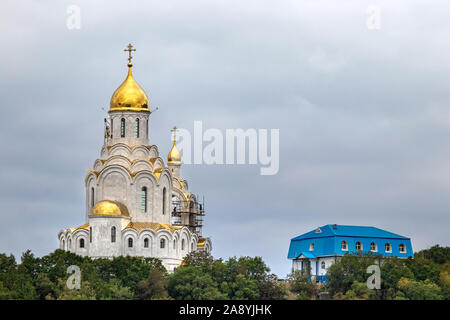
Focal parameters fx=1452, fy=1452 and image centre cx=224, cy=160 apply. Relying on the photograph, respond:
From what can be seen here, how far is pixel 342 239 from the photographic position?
110m

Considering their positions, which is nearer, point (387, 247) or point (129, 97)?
point (129, 97)

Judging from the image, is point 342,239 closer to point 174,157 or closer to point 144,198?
point 174,157

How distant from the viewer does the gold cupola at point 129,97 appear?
3949 inches

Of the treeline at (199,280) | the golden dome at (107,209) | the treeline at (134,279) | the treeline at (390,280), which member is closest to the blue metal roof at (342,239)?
the treeline at (390,280)

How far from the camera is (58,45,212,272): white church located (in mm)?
96562

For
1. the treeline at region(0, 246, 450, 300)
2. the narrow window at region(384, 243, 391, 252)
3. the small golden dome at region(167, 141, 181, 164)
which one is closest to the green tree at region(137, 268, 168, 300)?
the treeline at region(0, 246, 450, 300)

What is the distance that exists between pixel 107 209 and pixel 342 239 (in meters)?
21.9

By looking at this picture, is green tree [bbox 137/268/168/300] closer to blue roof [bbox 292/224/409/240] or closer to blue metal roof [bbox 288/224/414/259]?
blue metal roof [bbox 288/224/414/259]

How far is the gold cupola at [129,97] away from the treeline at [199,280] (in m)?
11.4

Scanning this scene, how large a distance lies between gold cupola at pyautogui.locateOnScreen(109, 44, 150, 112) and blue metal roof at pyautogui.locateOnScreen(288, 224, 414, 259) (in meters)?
18.8

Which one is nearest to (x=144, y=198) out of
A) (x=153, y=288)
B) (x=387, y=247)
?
(x=153, y=288)
